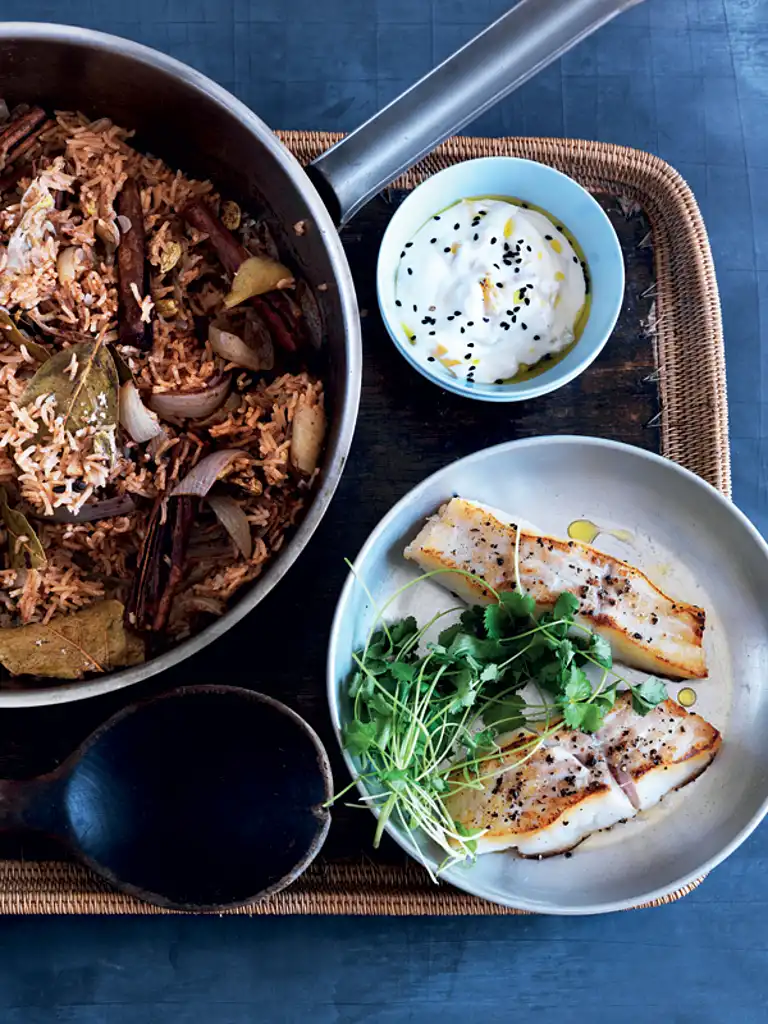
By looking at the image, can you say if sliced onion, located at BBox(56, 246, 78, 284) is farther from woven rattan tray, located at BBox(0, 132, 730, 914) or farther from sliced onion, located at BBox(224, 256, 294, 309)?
woven rattan tray, located at BBox(0, 132, 730, 914)

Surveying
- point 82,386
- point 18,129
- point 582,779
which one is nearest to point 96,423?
point 82,386

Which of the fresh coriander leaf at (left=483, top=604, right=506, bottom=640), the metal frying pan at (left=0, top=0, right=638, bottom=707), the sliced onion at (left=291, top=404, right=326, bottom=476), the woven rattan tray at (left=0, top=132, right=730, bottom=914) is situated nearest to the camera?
the metal frying pan at (left=0, top=0, right=638, bottom=707)

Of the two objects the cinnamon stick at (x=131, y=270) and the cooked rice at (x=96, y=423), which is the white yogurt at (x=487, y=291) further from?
the cinnamon stick at (x=131, y=270)

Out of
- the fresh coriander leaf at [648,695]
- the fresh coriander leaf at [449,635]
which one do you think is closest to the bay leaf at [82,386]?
the fresh coriander leaf at [449,635]

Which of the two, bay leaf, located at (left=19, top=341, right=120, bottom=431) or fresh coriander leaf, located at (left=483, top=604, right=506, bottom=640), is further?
fresh coriander leaf, located at (left=483, top=604, right=506, bottom=640)

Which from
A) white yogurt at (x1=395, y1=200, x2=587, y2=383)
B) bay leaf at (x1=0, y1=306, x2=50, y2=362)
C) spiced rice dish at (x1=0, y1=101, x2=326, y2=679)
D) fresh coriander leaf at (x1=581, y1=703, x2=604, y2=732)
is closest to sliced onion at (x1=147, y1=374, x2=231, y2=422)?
spiced rice dish at (x1=0, y1=101, x2=326, y2=679)

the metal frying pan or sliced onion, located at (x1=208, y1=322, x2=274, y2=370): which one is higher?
the metal frying pan

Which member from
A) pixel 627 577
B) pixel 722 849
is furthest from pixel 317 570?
pixel 722 849
